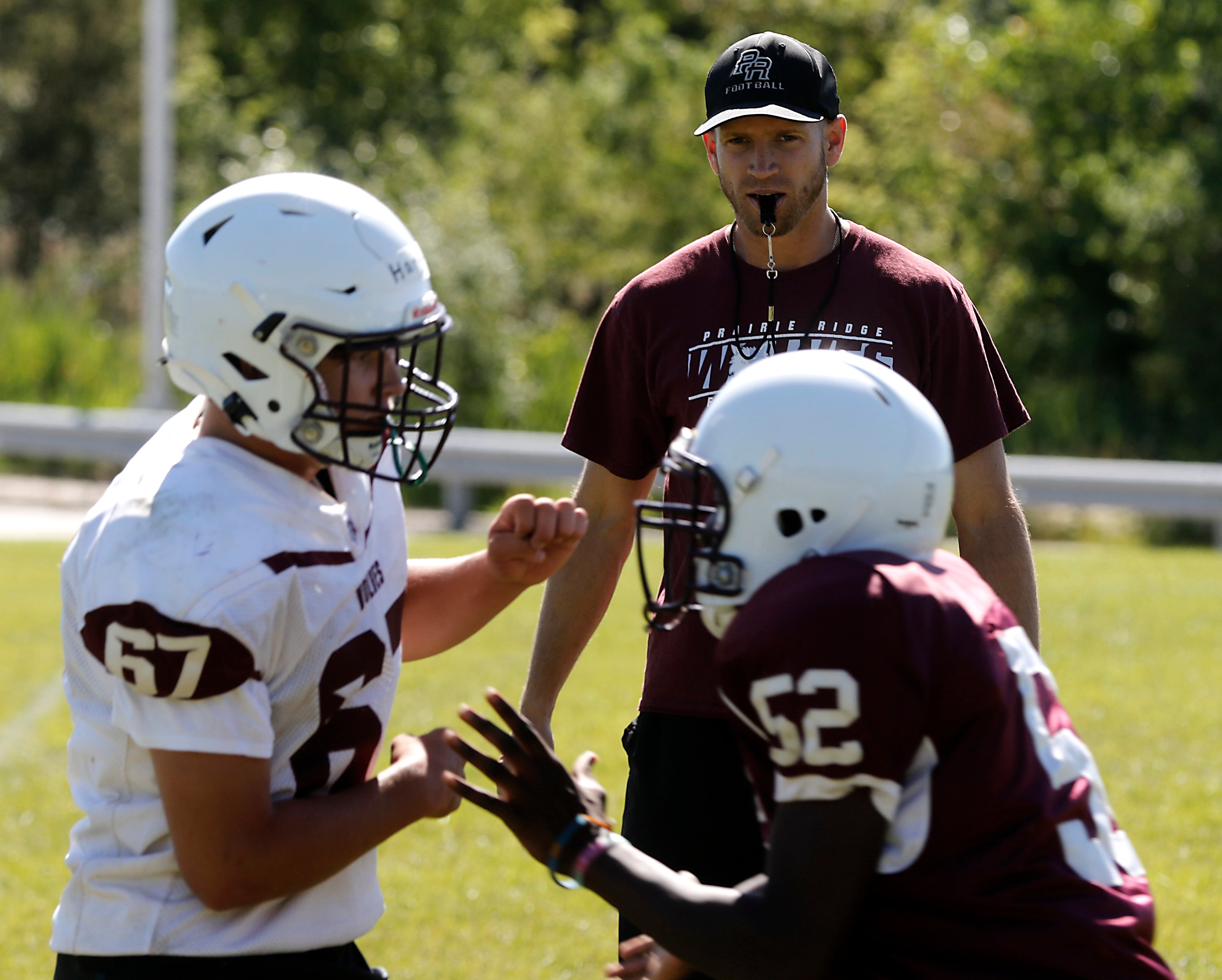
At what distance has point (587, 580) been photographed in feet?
12.5

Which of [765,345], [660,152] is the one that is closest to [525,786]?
[765,345]

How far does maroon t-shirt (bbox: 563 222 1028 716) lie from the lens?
11.3 feet

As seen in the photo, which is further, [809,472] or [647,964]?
[647,964]

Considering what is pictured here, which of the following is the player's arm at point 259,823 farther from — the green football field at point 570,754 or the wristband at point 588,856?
the green football field at point 570,754

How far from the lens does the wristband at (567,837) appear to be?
234cm

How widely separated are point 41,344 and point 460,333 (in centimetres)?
444

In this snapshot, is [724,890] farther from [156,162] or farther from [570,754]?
[156,162]

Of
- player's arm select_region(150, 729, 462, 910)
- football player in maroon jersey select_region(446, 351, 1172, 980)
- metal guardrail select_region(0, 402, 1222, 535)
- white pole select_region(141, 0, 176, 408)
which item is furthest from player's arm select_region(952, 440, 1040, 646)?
white pole select_region(141, 0, 176, 408)

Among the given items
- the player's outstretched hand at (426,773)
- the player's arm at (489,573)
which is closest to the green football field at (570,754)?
the player's arm at (489,573)

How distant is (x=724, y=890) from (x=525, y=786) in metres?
0.35

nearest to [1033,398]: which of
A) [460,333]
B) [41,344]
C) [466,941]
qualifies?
[460,333]

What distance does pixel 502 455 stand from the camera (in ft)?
43.0

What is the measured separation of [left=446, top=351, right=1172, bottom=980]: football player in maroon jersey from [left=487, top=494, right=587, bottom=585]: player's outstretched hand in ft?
1.63

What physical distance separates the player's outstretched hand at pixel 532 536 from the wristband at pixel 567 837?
61cm
